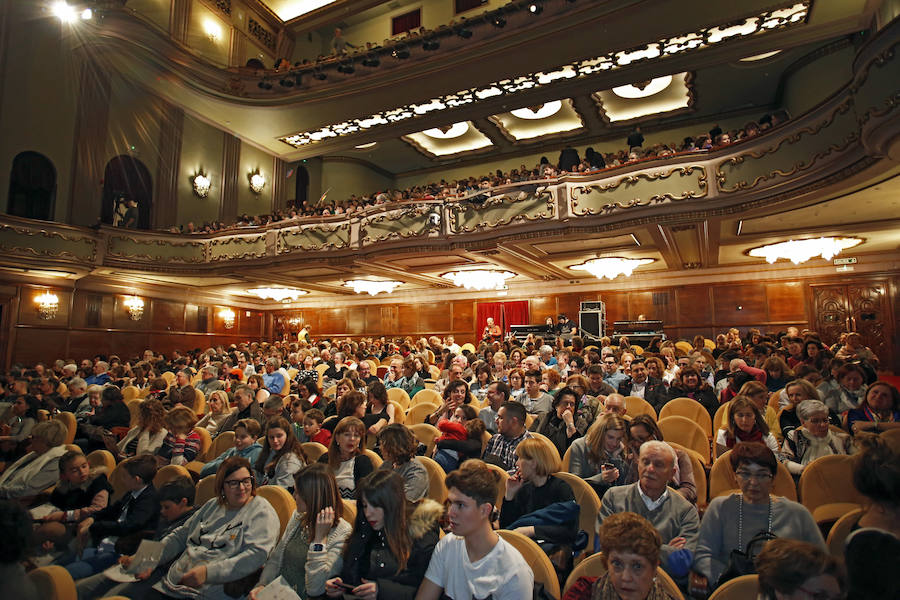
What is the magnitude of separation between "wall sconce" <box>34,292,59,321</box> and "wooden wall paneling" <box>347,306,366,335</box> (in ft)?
24.5

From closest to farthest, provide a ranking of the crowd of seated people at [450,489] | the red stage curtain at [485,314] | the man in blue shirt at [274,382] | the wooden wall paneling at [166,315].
A: the crowd of seated people at [450,489] → the man in blue shirt at [274,382] → the wooden wall paneling at [166,315] → the red stage curtain at [485,314]

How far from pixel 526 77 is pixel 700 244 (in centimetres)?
500

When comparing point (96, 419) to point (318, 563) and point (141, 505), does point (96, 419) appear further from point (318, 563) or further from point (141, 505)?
point (318, 563)

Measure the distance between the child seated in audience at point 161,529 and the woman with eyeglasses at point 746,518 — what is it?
8.19 feet

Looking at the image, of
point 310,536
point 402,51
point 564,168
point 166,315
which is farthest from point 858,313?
point 166,315

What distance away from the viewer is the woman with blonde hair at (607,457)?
2.69 m

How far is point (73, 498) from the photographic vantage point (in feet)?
10.00

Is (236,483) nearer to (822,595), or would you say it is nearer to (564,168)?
(822,595)

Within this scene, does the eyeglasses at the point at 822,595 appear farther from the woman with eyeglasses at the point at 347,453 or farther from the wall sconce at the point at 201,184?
the wall sconce at the point at 201,184

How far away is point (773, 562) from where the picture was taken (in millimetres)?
1300

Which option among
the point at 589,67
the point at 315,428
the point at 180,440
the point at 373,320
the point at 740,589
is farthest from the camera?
the point at 373,320

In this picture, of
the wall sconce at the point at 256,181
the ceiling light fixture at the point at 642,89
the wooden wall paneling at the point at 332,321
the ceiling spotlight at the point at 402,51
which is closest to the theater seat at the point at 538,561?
the ceiling spotlight at the point at 402,51

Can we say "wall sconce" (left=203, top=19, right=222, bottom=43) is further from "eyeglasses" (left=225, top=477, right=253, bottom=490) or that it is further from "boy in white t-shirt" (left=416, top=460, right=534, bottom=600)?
"boy in white t-shirt" (left=416, top=460, right=534, bottom=600)

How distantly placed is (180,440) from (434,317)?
36.6 feet
